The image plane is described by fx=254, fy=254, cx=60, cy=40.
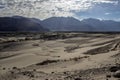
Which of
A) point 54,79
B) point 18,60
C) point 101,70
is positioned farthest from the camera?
point 18,60

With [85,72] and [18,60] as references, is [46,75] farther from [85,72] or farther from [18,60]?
[18,60]

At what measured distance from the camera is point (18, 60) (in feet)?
78.0

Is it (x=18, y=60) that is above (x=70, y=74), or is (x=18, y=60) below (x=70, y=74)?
below

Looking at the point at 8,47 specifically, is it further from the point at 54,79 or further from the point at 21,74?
the point at 54,79

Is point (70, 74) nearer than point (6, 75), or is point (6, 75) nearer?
point (70, 74)

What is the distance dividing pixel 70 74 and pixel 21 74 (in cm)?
324

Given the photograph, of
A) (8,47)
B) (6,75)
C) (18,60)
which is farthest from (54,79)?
(8,47)

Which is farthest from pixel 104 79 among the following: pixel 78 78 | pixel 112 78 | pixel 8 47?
pixel 8 47

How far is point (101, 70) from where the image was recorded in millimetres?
14188

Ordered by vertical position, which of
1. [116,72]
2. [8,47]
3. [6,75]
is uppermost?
[116,72]

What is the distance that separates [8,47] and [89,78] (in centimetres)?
2832

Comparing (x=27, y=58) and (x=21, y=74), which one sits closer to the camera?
(x=21, y=74)

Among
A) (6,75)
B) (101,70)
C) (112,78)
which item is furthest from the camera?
(6,75)

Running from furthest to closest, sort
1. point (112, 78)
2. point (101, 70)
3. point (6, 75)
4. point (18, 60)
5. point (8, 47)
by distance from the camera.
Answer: point (8, 47) → point (18, 60) → point (6, 75) → point (101, 70) → point (112, 78)
